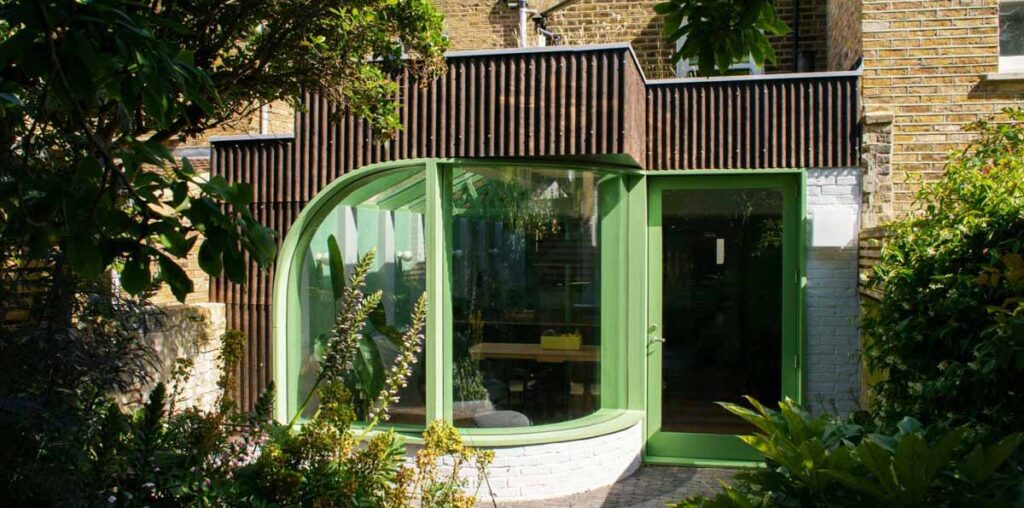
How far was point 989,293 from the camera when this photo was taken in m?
3.68

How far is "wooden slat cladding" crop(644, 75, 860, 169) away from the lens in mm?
7461

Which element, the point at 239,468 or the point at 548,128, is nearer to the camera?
the point at 239,468

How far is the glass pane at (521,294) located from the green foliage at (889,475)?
4.80 m

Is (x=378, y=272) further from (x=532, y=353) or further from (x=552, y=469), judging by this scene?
(x=552, y=469)

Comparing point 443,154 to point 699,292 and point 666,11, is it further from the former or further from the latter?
point 666,11

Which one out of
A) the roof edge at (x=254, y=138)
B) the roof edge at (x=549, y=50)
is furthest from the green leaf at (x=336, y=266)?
the roof edge at (x=549, y=50)

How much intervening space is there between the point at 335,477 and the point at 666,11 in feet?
7.78

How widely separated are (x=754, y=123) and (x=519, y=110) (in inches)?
79.9

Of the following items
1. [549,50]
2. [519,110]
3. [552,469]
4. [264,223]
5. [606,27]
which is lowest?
[552,469]

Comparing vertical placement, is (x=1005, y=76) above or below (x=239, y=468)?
above

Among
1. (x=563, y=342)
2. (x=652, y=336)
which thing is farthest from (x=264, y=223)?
(x=652, y=336)

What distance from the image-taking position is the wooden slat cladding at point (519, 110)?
680cm

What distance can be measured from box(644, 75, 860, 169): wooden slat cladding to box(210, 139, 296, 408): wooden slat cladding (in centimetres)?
302

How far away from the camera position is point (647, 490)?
23.2 ft
